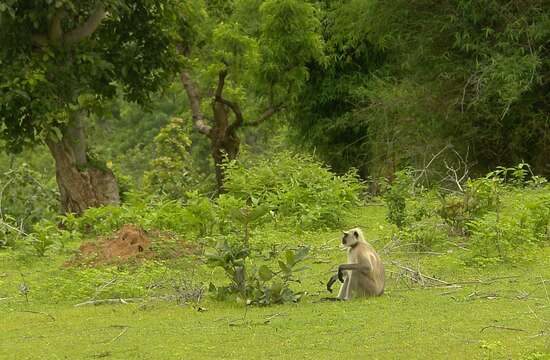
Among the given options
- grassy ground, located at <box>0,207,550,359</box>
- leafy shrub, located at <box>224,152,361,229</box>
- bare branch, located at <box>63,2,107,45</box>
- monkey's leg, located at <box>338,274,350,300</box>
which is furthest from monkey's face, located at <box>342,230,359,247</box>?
bare branch, located at <box>63,2,107,45</box>

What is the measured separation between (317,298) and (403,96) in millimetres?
13117

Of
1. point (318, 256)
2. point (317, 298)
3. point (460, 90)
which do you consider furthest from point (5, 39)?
point (460, 90)

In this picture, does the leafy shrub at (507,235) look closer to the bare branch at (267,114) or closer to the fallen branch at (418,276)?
the fallen branch at (418,276)

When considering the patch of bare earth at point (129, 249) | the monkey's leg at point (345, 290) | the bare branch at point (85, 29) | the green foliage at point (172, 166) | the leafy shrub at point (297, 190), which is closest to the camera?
the monkey's leg at point (345, 290)

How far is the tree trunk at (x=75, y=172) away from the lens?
17812mm

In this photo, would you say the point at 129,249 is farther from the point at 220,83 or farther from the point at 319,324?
the point at 220,83

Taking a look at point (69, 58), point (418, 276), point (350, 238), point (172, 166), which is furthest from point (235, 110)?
point (350, 238)

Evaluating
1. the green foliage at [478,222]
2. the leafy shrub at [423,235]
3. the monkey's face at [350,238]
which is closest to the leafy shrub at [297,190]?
the green foliage at [478,222]

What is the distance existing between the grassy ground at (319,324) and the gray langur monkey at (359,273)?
15 centimetres

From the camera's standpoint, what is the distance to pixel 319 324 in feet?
27.8

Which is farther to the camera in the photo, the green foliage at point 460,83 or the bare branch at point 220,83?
the bare branch at point 220,83

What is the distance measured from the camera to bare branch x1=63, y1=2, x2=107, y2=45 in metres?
16.5

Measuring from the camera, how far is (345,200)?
636 inches

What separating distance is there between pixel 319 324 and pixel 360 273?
3.78ft
